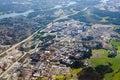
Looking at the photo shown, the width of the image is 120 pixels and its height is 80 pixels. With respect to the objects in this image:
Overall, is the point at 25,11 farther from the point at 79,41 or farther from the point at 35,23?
the point at 79,41

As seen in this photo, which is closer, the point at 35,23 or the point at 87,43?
the point at 87,43

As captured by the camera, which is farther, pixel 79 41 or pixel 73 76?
pixel 79 41

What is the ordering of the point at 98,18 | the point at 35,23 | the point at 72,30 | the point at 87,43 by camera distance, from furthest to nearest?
the point at 98,18 → the point at 35,23 → the point at 72,30 → the point at 87,43

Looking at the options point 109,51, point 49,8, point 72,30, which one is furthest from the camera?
point 49,8

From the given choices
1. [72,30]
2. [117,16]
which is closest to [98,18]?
[117,16]

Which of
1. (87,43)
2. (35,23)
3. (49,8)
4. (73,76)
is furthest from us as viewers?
(49,8)

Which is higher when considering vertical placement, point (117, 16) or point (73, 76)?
point (73, 76)

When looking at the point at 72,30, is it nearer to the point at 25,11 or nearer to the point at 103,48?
the point at 103,48

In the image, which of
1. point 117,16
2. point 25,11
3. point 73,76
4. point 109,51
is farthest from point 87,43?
point 25,11

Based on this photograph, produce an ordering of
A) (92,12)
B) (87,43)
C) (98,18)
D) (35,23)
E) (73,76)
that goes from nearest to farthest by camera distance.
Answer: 1. (73,76)
2. (87,43)
3. (35,23)
4. (98,18)
5. (92,12)
